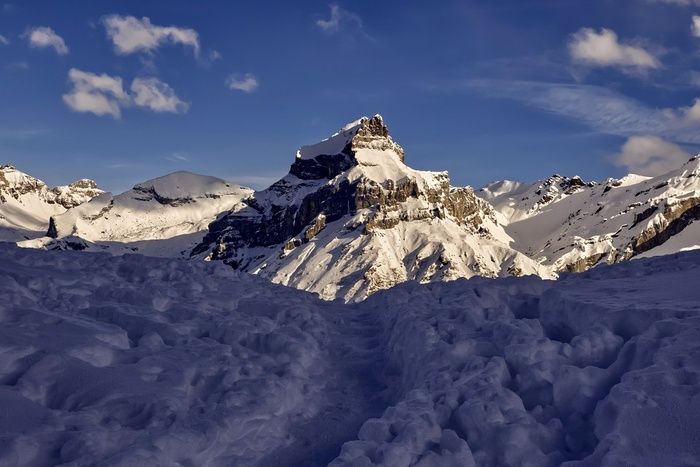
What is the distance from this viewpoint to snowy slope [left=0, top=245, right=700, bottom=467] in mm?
9555

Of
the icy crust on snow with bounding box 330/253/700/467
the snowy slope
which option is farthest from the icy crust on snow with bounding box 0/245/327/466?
the icy crust on snow with bounding box 330/253/700/467

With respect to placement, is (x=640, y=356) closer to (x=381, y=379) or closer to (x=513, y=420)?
(x=513, y=420)

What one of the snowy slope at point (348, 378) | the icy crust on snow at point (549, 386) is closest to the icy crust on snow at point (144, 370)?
the snowy slope at point (348, 378)

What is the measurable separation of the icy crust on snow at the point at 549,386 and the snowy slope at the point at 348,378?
32mm

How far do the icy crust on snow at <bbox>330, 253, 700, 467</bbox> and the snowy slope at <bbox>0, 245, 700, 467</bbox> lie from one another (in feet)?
0.11

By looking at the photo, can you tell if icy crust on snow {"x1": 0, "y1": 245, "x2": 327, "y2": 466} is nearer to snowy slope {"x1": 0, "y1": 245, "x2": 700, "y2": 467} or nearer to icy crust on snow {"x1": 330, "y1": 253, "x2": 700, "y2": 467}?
snowy slope {"x1": 0, "y1": 245, "x2": 700, "y2": 467}

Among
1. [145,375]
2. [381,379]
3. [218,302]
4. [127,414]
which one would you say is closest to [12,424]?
[127,414]

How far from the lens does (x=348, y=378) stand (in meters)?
14.5

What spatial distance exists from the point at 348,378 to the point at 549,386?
Result: 475 cm

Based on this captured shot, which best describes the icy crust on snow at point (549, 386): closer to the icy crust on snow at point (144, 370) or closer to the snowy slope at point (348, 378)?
the snowy slope at point (348, 378)

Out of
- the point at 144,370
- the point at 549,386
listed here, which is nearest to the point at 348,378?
the point at 144,370

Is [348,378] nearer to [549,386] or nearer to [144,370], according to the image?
[144,370]

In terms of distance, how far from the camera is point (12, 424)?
382 inches

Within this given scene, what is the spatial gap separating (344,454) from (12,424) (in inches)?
185
